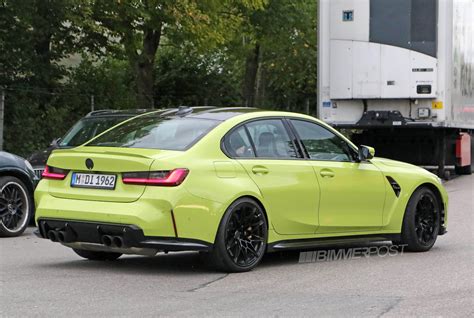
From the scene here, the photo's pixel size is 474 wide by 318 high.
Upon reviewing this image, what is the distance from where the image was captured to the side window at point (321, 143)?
31.3ft

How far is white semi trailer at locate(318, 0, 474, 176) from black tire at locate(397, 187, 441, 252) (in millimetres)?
9391

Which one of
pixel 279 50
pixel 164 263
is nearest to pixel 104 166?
pixel 164 263

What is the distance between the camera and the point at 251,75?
3416 centimetres

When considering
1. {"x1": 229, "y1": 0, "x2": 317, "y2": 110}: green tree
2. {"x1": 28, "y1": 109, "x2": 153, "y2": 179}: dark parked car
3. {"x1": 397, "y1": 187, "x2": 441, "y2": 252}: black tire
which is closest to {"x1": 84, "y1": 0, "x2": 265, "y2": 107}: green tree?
{"x1": 229, "y1": 0, "x2": 317, "y2": 110}: green tree

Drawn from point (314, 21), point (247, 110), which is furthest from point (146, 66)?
point (247, 110)

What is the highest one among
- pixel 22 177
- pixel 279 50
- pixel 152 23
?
pixel 152 23

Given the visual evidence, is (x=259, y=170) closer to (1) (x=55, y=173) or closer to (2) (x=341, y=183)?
(2) (x=341, y=183)

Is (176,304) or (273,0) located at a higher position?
(273,0)

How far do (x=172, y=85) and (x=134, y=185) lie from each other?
22510 mm

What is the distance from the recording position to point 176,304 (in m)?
7.09

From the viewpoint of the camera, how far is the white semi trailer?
64.0 ft

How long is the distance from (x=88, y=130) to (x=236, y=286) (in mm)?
7067

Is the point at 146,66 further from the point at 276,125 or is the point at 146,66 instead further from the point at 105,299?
the point at 105,299

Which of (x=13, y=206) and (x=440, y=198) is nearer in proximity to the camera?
(x=440, y=198)
